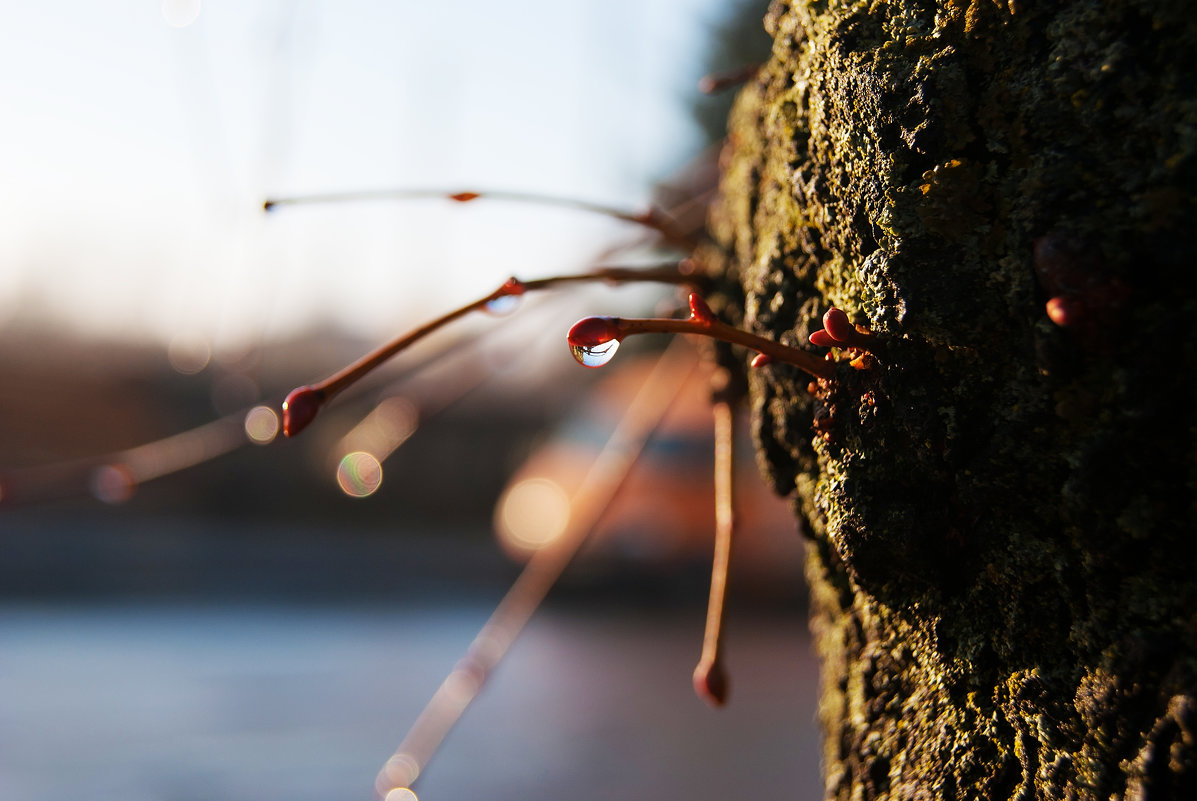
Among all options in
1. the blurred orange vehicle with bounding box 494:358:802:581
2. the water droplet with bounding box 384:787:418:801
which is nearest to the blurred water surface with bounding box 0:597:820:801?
the water droplet with bounding box 384:787:418:801

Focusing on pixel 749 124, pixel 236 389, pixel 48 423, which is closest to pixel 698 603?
pixel 236 389

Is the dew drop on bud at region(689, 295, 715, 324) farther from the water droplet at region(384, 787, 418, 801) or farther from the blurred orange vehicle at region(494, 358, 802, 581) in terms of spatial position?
the blurred orange vehicle at region(494, 358, 802, 581)

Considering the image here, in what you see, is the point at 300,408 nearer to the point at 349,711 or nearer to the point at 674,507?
the point at 349,711

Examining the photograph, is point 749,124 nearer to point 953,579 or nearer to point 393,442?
point 953,579

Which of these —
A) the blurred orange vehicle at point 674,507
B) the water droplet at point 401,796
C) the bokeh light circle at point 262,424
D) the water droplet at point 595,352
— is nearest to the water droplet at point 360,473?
the bokeh light circle at point 262,424

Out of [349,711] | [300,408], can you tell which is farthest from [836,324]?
[349,711]

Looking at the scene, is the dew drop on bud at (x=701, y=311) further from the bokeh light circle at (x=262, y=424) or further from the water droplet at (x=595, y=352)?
the bokeh light circle at (x=262, y=424)

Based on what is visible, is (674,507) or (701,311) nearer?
(701,311)
